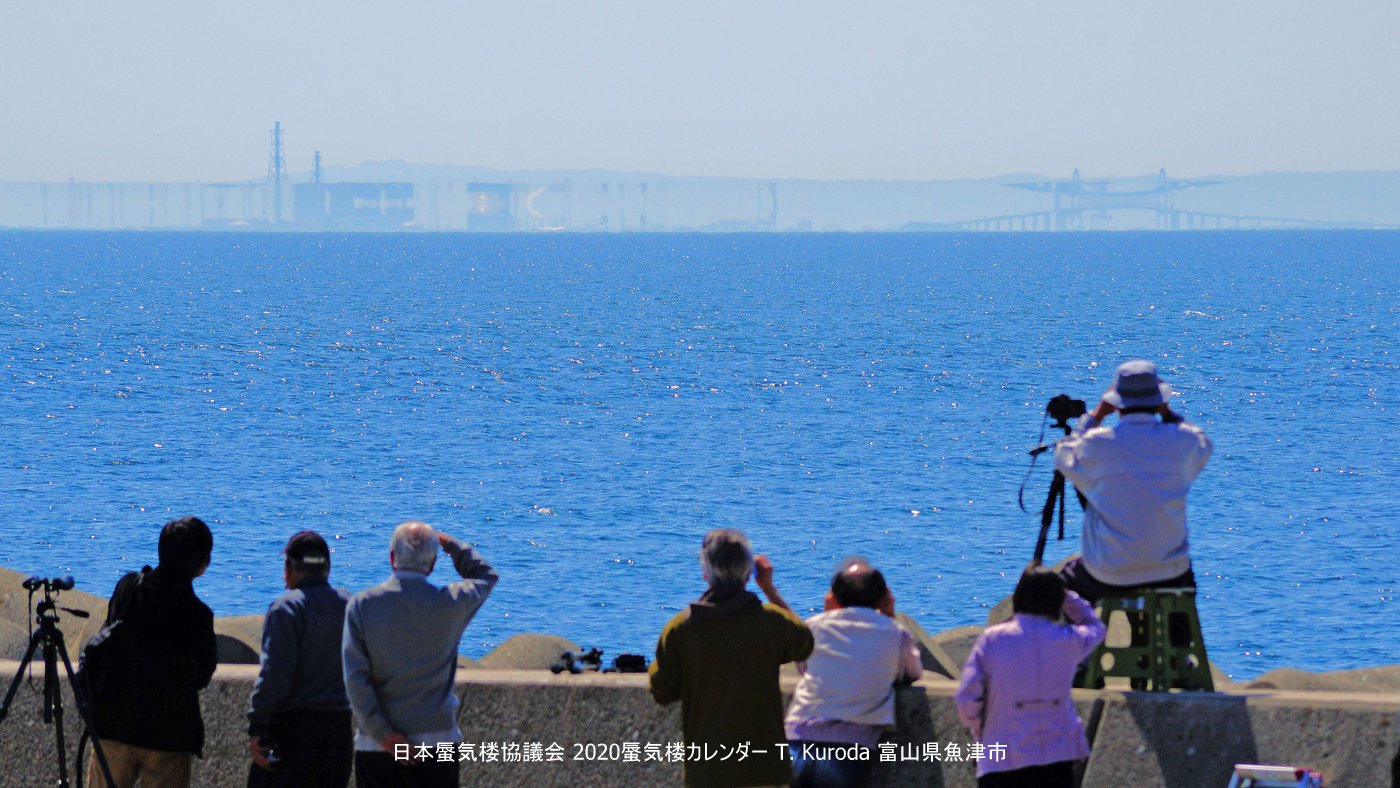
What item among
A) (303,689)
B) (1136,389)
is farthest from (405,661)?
(1136,389)

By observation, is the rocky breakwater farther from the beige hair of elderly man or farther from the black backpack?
the beige hair of elderly man

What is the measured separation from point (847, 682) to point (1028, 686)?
0.63 metres

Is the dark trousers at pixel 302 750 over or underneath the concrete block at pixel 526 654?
over

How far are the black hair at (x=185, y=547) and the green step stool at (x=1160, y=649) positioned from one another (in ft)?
10.7

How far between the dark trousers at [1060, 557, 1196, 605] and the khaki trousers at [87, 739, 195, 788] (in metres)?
3.38

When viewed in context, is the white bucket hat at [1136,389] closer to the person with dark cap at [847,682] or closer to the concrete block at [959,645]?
the person with dark cap at [847,682]

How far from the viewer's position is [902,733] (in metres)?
6.41

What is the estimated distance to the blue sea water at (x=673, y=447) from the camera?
3241cm

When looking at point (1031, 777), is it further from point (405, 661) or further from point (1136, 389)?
point (405, 661)

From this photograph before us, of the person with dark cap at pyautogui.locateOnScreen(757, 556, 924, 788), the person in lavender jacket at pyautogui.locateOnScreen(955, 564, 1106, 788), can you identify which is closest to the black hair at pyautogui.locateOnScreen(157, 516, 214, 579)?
the person with dark cap at pyautogui.locateOnScreen(757, 556, 924, 788)

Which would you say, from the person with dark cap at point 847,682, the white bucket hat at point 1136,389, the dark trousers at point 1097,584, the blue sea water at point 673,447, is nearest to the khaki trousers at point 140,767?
the person with dark cap at point 847,682

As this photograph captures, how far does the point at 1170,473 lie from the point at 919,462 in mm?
40939

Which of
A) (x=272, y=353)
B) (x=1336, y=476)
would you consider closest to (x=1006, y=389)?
(x=1336, y=476)

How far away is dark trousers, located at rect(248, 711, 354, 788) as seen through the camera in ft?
20.5
